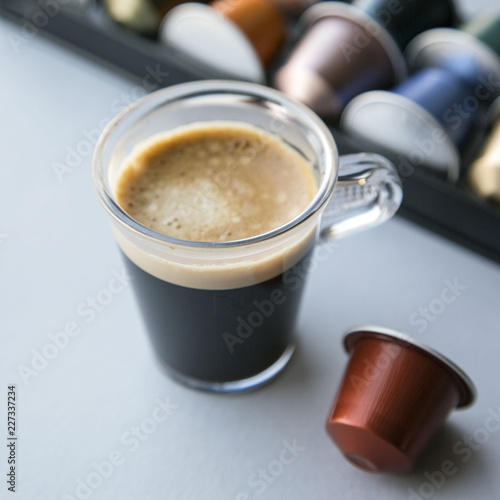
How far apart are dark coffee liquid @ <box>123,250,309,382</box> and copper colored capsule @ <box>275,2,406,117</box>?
0.33m

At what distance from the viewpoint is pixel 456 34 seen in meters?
0.88

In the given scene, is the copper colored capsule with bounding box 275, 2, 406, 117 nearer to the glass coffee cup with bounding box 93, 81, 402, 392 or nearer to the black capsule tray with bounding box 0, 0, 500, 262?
the black capsule tray with bounding box 0, 0, 500, 262

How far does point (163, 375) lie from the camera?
736mm

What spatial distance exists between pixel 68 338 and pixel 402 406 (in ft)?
1.21

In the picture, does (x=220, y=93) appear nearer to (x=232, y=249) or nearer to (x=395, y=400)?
(x=232, y=249)

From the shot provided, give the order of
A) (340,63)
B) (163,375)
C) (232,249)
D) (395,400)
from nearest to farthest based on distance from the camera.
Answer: (232,249), (395,400), (163,375), (340,63)

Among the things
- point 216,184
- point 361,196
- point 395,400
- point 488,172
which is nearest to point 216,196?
point 216,184

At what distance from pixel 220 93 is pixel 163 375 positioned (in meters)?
0.31

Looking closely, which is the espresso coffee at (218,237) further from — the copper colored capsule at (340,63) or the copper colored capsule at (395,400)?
the copper colored capsule at (340,63)

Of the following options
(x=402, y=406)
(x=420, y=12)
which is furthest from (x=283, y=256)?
(x=420, y=12)

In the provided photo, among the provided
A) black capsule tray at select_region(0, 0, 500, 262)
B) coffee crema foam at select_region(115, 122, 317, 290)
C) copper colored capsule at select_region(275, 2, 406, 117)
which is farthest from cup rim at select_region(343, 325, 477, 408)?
copper colored capsule at select_region(275, 2, 406, 117)

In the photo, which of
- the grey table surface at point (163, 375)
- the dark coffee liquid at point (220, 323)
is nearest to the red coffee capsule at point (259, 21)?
the grey table surface at point (163, 375)

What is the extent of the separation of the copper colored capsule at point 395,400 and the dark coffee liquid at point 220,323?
86 millimetres

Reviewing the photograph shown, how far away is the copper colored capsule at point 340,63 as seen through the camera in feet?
2.83
